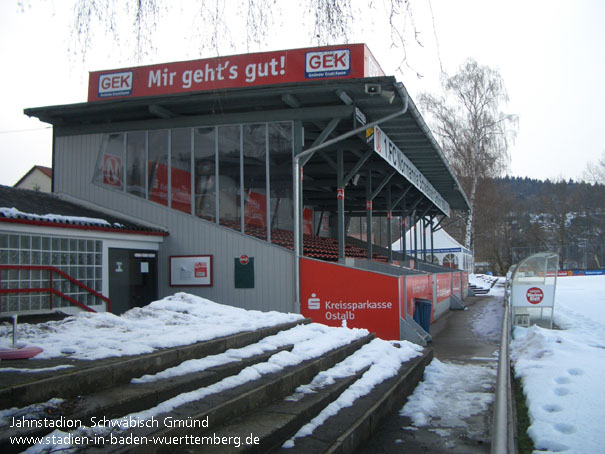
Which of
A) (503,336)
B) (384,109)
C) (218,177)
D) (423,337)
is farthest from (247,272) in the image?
Answer: (503,336)

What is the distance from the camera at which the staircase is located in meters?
3.54

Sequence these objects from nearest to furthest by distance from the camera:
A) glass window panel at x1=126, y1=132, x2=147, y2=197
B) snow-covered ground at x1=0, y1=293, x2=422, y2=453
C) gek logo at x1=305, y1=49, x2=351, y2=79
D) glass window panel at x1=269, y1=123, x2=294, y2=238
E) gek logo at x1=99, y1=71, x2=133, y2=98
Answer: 1. snow-covered ground at x1=0, y1=293, x2=422, y2=453
2. gek logo at x1=305, y1=49, x2=351, y2=79
3. glass window panel at x1=269, y1=123, x2=294, y2=238
4. glass window panel at x1=126, y1=132, x2=147, y2=197
5. gek logo at x1=99, y1=71, x2=133, y2=98

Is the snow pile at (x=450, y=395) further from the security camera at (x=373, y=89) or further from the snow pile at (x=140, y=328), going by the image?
the security camera at (x=373, y=89)

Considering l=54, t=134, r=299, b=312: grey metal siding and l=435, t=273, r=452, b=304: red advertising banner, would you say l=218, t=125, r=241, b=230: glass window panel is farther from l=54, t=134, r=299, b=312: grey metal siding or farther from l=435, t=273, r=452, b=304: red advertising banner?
l=435, t=273, r=452, b=304: red advertising banner

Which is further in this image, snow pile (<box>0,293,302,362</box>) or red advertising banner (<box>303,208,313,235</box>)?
red advertising banner (<box>303,208,313,235</box>)

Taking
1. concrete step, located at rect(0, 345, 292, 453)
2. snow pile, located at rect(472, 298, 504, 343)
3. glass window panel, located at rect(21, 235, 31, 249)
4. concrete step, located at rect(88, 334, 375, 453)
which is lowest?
snow pile, located at rect(472, 298, 504, 343)

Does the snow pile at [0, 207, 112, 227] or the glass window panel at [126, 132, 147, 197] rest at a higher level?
the glass window panel at [126, 132, 147, 197]

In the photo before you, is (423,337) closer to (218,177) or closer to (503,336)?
(503,336)

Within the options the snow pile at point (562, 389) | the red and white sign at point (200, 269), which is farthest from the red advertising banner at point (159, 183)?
the snow pile at point (562, 389)

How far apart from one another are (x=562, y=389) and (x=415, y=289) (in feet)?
24.5

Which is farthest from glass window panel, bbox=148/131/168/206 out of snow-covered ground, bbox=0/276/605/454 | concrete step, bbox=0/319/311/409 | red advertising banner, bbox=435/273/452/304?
red advertising banner, bbox=435/273/452/304

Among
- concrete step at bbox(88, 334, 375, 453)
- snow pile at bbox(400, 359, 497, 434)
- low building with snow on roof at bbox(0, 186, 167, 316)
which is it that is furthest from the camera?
low building with snow on roof at bbox(0, 186, 167, 316)

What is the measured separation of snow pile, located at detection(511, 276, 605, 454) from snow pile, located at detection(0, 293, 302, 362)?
3294mm

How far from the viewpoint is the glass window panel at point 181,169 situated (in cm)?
1314
